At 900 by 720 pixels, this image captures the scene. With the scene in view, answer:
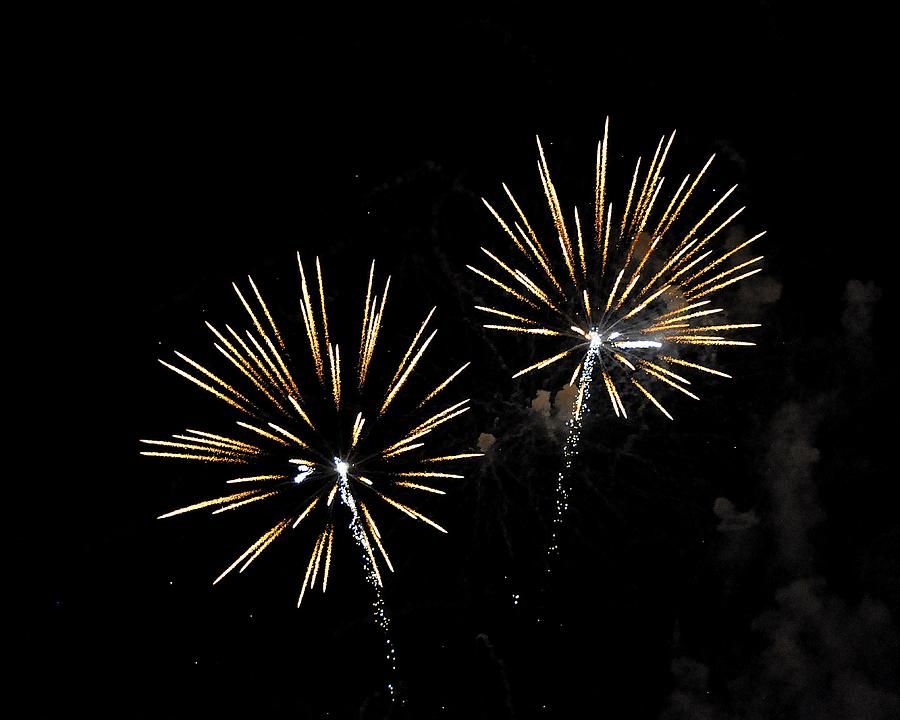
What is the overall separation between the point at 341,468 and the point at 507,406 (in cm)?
340

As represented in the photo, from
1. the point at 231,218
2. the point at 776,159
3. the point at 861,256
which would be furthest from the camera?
the point at 861,256

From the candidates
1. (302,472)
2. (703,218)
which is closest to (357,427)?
(302,472)

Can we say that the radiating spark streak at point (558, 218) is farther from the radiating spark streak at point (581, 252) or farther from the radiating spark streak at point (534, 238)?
the radiating spark streak at point (534, 238)

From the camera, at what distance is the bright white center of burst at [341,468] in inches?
443

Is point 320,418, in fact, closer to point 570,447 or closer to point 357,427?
point 357,427

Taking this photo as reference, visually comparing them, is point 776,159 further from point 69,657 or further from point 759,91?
point 69,657

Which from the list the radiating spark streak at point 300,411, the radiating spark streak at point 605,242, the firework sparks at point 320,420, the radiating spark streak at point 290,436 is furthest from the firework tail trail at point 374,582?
the radiating spark streak at point 605,242

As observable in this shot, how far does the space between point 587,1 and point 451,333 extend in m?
5.80

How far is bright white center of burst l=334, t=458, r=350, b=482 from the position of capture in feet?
36.9

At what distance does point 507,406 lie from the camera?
43.8ft

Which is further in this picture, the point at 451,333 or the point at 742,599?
the point at 742,599

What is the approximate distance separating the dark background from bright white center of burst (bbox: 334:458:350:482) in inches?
103

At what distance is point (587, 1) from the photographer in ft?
41.1

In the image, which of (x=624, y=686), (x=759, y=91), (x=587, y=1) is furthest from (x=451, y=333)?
(x=624, y=686)
